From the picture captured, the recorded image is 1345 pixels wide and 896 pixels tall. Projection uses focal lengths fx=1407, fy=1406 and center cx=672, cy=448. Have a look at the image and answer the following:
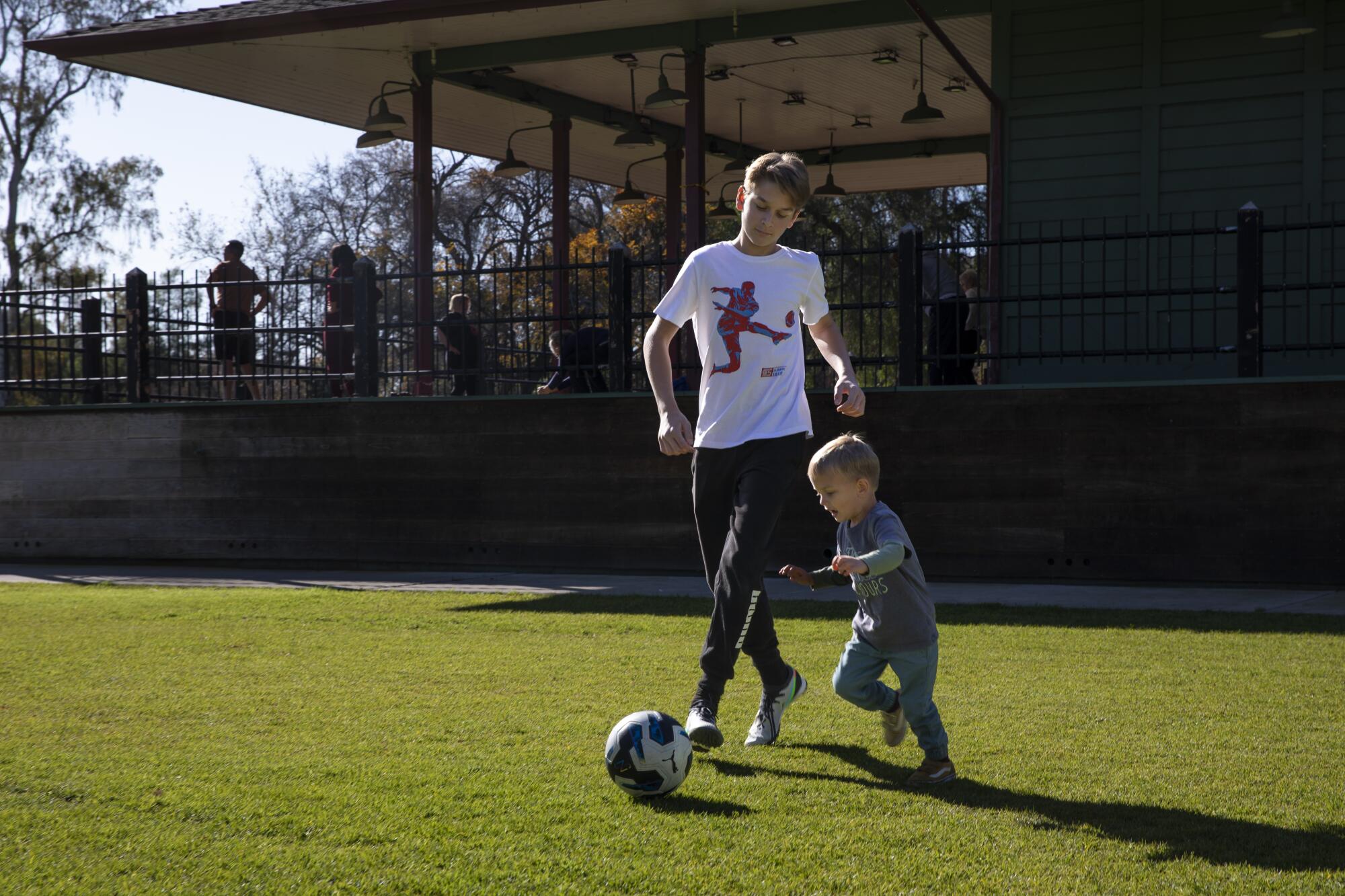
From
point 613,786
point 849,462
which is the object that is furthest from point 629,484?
point 613,786

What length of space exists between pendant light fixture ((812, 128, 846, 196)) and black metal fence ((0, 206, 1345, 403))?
211 inches

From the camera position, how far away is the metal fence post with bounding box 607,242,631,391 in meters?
11.6

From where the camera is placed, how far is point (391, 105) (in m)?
17.8

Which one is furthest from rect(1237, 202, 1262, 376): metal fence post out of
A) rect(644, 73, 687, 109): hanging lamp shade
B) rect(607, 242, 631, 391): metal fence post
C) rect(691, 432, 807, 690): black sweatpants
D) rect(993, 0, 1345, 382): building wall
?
rect(691, 432, 807, 690): black sweatpants

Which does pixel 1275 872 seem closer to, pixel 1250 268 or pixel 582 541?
pixel 1250 268

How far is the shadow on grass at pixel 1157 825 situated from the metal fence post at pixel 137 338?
35.7 feet

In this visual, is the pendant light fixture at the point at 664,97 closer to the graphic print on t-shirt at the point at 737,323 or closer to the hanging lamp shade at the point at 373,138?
the hanging lamp shade at the point at 373,138

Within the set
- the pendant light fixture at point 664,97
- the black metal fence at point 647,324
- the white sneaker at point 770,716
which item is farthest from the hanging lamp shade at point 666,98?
the white sneaker at point 770,716

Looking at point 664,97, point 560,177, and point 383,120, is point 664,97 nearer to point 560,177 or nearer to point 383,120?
point 383,120

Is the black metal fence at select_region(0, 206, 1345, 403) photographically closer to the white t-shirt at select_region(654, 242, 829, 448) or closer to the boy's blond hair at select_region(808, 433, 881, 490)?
the white t-shirt at select_region(654, 242, 829, 448)

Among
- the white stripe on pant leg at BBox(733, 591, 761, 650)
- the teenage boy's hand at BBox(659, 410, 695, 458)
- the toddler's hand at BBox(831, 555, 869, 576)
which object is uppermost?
the teenage boy's hand at BBox(659, 410, 695, 458)

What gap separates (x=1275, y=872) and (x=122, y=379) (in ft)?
41.0

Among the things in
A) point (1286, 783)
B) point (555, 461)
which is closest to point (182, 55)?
point (555, 461)

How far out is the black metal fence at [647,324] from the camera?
1124 cm
